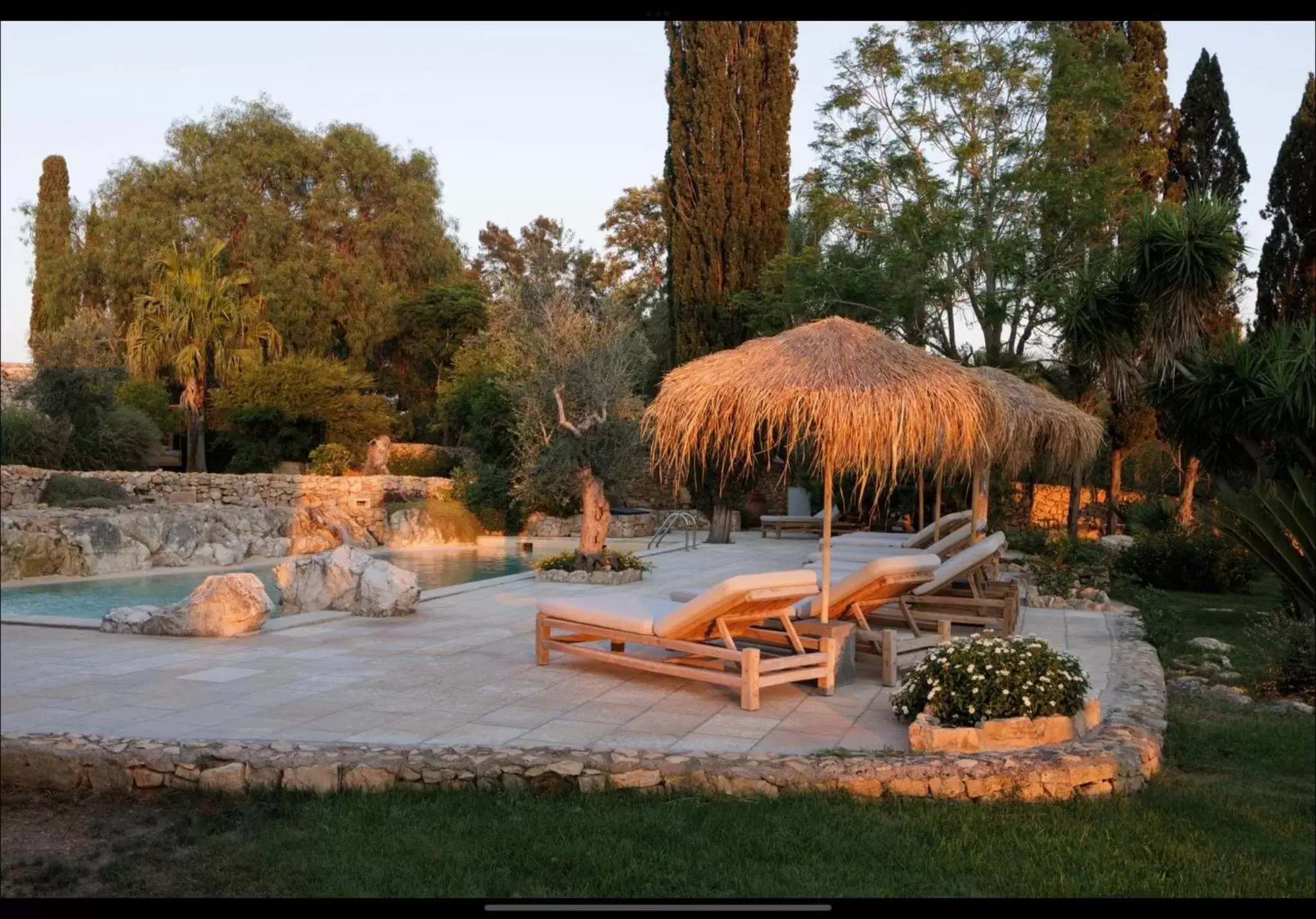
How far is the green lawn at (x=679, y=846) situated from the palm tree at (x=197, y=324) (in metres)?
8.39

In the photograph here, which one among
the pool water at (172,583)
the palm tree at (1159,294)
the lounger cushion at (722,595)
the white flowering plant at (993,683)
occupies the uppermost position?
the palm tree at (1159,294)

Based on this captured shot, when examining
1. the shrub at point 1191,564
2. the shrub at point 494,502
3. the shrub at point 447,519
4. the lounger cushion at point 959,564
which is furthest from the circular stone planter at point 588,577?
the shrub at point 447,519

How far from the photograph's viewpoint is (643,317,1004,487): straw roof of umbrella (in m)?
6.46

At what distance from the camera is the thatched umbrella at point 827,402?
646 cm

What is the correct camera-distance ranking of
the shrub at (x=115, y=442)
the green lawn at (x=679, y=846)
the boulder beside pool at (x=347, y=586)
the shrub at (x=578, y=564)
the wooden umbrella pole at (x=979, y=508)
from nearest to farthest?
the green lawn at (x=679, y=846) → the boulder beside pool at (x=347, y=586) → the wooden umbrella pole at (x=979, y=508) → the shrub at (x=578, y=564) → the shrub at (x=115, y=442)

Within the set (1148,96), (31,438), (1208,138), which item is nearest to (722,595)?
(31,438)

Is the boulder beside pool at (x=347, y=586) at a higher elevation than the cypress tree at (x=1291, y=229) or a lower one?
lower

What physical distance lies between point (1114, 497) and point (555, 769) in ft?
57.1

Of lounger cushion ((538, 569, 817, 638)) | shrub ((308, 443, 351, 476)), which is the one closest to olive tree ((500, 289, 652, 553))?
shrub ((308, 443, 351, 476))

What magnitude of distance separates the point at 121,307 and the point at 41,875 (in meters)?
8.48

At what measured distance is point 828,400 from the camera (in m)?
6.41

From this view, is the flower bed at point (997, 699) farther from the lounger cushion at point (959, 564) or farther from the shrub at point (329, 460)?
the shrub at point (329, 460)

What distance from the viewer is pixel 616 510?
21.7 metres

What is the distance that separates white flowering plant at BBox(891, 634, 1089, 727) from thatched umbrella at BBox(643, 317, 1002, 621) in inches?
51.1
